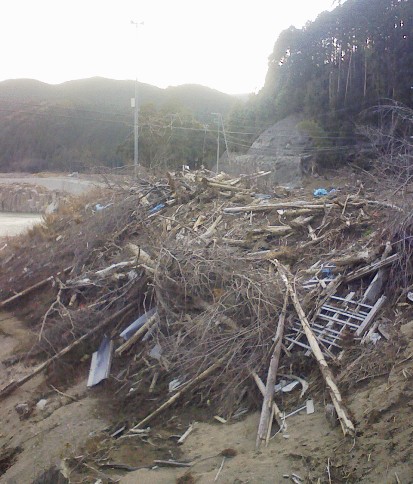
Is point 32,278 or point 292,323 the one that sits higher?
point 292,323

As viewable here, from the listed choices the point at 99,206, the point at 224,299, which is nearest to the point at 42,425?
the point at 224,299

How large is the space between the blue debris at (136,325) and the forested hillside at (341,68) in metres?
23.7

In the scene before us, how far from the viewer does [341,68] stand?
Answer: 33844mm

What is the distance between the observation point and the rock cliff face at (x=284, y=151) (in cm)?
3047

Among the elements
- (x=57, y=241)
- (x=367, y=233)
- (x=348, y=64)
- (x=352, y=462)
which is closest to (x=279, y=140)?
(x=348, y=64)

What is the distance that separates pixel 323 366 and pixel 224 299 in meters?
1.98

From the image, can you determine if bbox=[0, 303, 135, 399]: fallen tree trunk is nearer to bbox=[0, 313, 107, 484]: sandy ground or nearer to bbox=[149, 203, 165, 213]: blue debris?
bbox=[0, 313, 107, 484]: sandy ground

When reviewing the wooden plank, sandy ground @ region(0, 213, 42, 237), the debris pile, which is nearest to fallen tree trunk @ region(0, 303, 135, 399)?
the debris pile

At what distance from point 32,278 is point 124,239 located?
2571mm

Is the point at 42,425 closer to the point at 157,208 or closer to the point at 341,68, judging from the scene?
the point at 157,208

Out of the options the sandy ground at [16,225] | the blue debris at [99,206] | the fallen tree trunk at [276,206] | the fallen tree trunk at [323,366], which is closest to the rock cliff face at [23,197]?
the sandy ground at [16,225]

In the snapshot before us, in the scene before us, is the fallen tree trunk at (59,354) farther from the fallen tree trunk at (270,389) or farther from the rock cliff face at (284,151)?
the rock cliff face at (284,151)

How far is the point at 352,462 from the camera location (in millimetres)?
4469

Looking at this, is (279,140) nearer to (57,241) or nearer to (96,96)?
(57,241)
